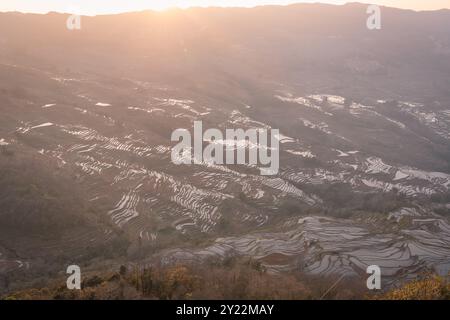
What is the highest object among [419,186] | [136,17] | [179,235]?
[136,17]

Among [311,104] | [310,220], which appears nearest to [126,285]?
[310,220]

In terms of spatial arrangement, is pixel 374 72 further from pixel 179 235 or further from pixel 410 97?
pixel 179 235

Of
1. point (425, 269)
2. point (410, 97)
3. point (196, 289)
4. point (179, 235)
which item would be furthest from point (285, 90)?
point (196, 289)

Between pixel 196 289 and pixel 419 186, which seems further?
pixel 419 186
